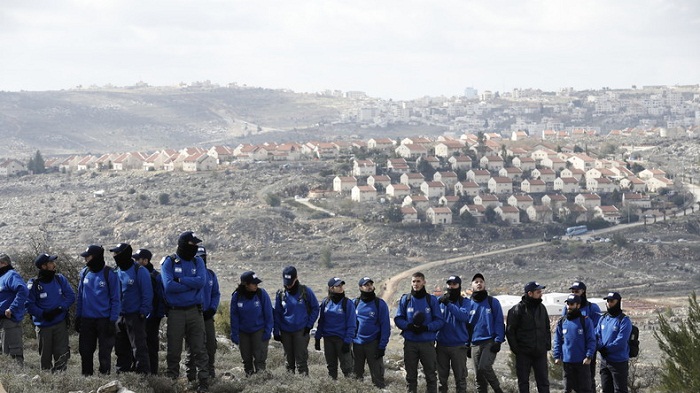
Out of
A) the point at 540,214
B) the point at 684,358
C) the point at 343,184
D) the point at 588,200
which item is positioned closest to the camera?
the point at 684,358

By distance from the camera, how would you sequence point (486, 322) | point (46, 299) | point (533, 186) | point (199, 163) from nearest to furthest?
point (46, 299) < point (486, 322) < point (533, 186) < point (199, 163)

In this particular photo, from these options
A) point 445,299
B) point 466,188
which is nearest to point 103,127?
point 466,188

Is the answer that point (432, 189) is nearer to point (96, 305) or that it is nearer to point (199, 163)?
point (199, 163)

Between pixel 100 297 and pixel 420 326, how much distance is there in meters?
3.31

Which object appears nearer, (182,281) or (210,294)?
(182,281)

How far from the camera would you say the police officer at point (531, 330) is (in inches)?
379

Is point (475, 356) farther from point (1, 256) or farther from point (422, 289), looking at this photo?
point (1, 256)

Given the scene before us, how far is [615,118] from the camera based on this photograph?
19538 cm

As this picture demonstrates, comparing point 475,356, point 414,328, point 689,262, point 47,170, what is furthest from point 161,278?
point 47,170

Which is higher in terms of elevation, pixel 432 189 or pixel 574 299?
pixel 574 299

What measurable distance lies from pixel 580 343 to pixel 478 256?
50160mm

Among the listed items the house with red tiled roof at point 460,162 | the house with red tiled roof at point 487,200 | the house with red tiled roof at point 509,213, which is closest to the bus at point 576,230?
the house with red tiled roof at point 509,213

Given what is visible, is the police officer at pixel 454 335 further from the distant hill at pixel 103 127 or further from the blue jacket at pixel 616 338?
the distant hill at pixel 103 127

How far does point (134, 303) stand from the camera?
31.4 feet
